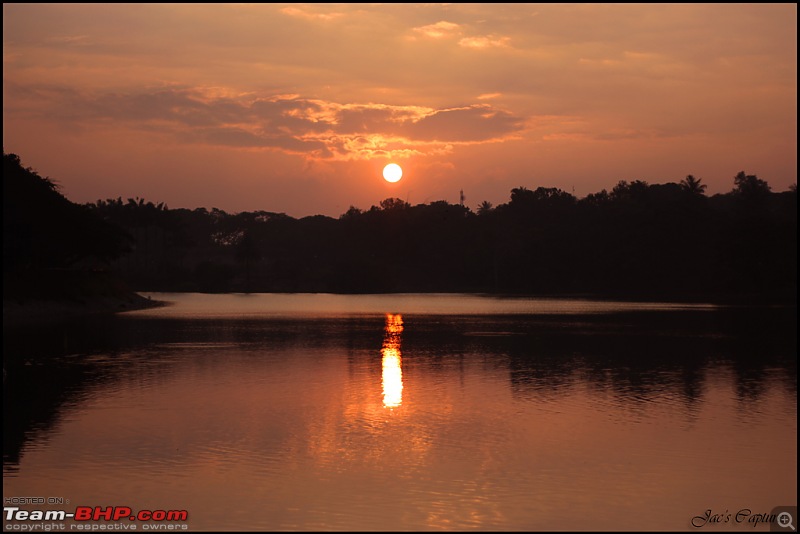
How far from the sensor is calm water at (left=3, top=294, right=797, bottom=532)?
14969 mm

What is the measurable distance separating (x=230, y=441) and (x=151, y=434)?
198cm

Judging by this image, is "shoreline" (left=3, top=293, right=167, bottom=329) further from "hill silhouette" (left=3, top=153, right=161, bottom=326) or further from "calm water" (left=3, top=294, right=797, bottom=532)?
"calm water" (left=3, top=294, right=797, bottom=532)

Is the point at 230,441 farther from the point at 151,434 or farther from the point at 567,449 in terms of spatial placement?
the point at 567,449

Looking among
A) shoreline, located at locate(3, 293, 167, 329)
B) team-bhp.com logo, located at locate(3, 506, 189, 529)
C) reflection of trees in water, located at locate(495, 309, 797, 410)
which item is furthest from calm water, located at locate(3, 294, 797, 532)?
shoreline, located at locate(3, 293, 167, 329)

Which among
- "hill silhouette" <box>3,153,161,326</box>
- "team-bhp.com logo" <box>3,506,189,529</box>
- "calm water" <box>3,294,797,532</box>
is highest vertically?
"hill silhouette" <box>3,153,161,326</box>

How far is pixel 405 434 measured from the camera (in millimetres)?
21234

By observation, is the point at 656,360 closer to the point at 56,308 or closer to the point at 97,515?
the point at 97,515

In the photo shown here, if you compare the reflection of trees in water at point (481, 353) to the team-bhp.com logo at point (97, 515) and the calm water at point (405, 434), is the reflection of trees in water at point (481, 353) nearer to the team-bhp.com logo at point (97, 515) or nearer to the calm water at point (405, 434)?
the calm water at point (405, 434)

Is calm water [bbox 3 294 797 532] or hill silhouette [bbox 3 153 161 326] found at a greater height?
hill silhouette [bbox 3 153 161 326]

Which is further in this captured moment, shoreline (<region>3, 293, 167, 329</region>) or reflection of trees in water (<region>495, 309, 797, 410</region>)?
shoreline (<region>3, 293, 167, 329</region>)

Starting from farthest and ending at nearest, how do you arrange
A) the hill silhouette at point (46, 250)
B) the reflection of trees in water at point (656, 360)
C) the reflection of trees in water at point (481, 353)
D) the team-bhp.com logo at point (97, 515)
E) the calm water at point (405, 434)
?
the hill silhouette at point (46, 250) → the reflection of trees in water at point (656, 360) → the reflection of trees in water at point (481, 353) → the calm water at point (405, 434) → the team-bhp.com logo at point (97, 515)

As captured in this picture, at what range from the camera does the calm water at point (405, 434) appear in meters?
15.0

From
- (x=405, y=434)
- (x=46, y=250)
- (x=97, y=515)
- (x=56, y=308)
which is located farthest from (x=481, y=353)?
(x=46, y=250)

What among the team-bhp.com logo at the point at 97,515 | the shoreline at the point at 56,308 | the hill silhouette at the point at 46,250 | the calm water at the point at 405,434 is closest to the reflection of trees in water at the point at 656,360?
the calm water at the point at 405,434
